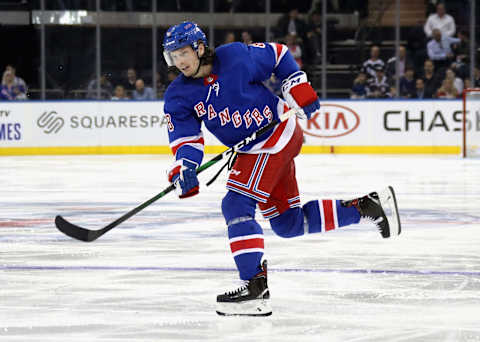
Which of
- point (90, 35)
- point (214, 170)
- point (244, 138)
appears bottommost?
point (214, 170)

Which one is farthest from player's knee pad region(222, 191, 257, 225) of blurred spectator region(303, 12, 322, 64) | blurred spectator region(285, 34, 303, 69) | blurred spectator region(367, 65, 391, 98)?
blurred spectator region(303, 12, 322, 64)

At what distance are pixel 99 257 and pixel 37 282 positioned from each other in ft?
2.38

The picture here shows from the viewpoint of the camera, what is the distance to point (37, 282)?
4.18 metres

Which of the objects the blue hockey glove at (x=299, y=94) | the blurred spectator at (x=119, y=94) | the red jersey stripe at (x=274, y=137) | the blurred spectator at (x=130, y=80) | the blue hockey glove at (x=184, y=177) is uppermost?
the blurred spectator at (x=130, y=80)

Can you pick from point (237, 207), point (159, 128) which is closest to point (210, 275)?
point (237, 207)

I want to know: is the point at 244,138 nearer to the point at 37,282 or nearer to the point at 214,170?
the point at 37,282

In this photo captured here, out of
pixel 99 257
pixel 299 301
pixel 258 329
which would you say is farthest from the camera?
pixel 99 257

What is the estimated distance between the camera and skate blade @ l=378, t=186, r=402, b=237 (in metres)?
4.12

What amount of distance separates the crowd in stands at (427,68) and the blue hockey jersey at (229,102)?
10.2 m

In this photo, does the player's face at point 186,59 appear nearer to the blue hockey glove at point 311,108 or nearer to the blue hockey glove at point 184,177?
the blue hockey glove at point 184,177

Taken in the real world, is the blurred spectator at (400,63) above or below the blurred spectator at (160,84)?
above

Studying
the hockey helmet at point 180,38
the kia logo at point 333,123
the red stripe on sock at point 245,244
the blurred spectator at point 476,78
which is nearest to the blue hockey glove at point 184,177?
the red stripe on sock at point 245,244

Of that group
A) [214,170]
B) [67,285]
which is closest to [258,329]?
[67,285]

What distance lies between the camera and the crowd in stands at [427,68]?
1387cm
